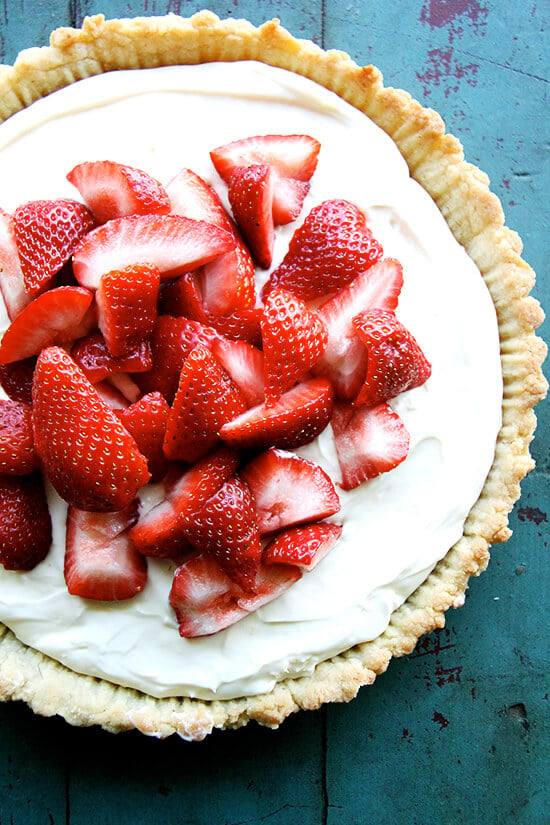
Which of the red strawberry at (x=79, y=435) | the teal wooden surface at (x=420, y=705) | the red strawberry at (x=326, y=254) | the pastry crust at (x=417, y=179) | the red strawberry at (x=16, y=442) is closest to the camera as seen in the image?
the red strawberry at (x=79, y=435)

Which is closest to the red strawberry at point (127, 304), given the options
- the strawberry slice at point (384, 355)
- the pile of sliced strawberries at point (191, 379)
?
the pile of sliced strawberries at point (191, 379)

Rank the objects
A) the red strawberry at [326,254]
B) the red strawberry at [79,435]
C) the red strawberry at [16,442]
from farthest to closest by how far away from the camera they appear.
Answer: the red strawberry at [326,254]
the red strawberry at [16,442]
the red strawberry at [79,435]

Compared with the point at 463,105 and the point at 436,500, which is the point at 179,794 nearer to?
the point at 436,500

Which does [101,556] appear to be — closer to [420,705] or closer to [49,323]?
[49,323]

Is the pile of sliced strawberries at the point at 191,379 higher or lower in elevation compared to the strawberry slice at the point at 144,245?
lower

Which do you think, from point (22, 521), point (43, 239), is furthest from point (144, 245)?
point (22, 521)

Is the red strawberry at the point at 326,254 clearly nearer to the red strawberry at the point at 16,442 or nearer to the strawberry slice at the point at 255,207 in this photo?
the strawberry slice at the point at 255,207

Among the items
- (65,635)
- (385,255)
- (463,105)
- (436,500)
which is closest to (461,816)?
(436,500)
